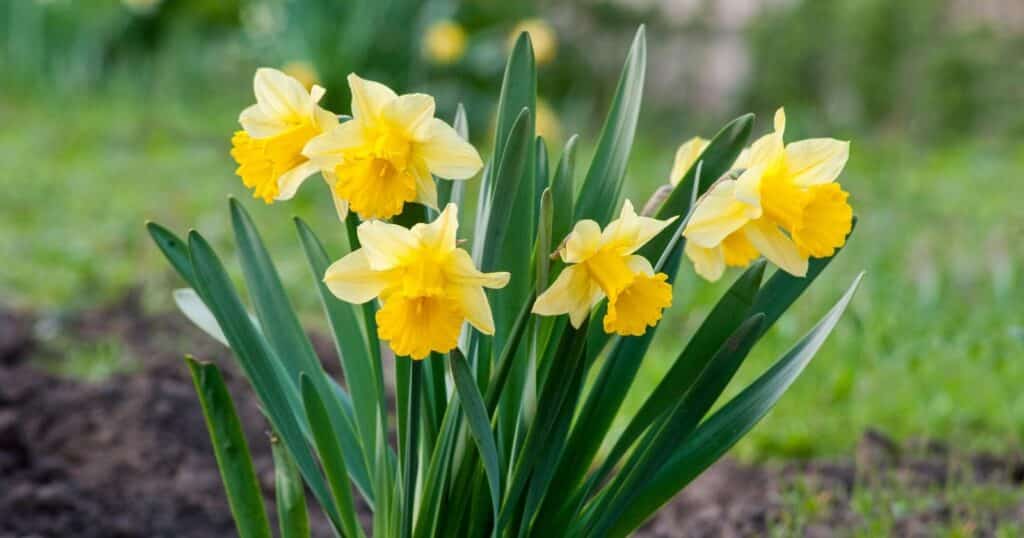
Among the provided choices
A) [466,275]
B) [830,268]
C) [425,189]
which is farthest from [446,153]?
[830,268]

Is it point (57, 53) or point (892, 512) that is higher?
point (57, 53)

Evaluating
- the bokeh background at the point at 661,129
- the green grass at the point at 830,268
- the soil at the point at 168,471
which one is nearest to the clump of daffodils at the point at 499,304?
the soil at the point at 168,471

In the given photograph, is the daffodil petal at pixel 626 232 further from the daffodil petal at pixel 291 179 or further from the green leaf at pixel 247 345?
the green leaf at pixel 247 345

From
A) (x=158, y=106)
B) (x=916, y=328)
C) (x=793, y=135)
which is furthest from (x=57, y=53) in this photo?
(x=916, y=328)

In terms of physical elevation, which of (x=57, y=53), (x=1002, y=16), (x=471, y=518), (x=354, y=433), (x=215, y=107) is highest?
(x=57, y=53)

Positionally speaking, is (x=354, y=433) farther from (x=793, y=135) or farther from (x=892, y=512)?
(x=793, y=135)

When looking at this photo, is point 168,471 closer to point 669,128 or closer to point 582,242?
point 582,242

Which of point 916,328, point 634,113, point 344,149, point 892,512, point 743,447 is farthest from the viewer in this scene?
Answer: point 916,328

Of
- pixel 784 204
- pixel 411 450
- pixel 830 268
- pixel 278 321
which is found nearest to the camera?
pixel 784 204

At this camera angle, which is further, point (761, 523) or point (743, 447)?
point (743, 447)
